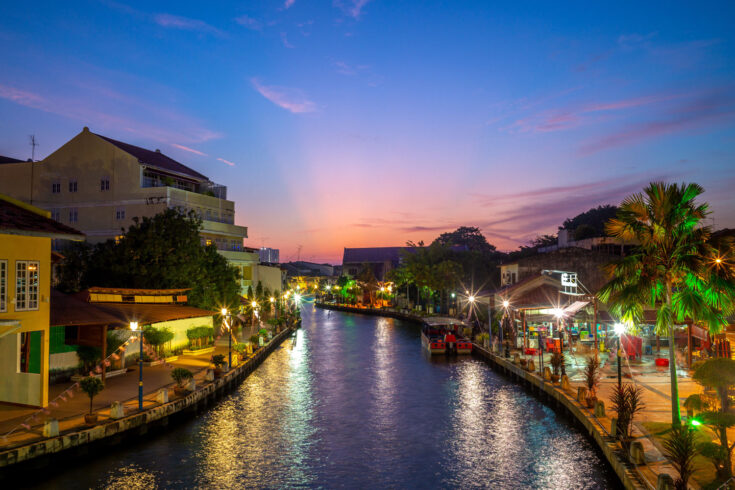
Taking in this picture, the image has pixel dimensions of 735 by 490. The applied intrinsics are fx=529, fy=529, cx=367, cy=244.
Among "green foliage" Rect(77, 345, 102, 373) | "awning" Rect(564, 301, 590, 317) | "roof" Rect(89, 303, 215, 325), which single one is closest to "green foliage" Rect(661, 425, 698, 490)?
"awning" Rect(564, 301, 590, 317)

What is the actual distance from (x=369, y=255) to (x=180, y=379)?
112671mm

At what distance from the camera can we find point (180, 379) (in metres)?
27.5

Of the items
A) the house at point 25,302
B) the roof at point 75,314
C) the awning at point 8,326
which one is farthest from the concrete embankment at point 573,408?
the roof at point 75,314

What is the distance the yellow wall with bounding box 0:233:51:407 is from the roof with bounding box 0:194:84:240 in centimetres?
58

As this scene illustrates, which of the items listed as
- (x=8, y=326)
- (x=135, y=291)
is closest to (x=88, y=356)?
(x=135, y=291)

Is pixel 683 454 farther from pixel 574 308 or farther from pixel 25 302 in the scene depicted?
pixel 25 302

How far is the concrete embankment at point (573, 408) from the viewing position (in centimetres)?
1631

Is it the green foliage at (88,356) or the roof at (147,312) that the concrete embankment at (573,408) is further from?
the green foliage at (88,356)

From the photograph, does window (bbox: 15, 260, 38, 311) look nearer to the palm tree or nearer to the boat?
the palm tree

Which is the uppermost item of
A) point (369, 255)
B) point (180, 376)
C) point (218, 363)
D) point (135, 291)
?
point (369, 255)

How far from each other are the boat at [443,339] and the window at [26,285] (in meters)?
33.0

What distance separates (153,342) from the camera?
3494 centimetres

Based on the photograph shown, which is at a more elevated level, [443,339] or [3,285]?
[3,285]

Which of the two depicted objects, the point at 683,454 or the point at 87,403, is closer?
the point at 683,454
